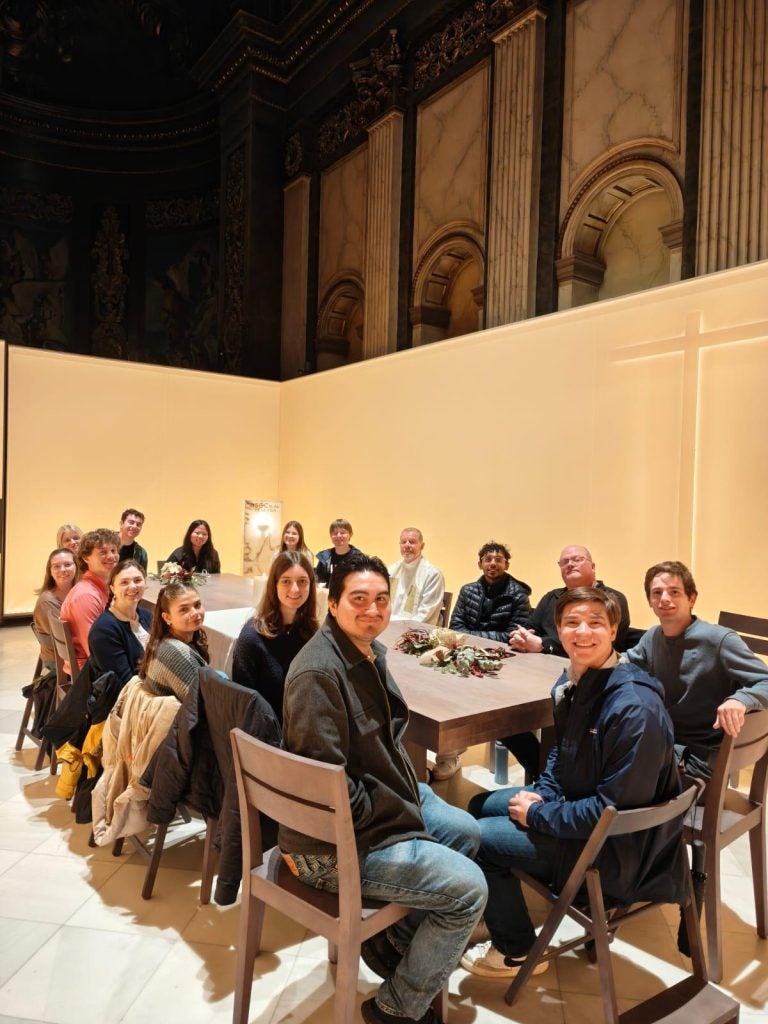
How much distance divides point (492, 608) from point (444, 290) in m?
5.33

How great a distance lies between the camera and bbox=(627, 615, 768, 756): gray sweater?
2559 mm

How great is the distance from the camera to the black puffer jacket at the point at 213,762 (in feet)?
7.25

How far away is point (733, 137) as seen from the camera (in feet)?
17.3

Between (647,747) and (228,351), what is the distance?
10.1 m

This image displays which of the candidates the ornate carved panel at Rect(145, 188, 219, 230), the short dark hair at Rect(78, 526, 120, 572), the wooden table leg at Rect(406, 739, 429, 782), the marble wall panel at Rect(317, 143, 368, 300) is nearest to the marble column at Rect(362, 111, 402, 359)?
the marble wall panel at Rect(317, 143, 368, 300)

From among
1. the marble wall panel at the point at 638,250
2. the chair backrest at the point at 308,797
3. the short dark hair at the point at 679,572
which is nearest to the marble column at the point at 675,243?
the marble wall panel at the point at 638,250

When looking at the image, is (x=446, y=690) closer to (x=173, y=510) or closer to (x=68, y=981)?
(x=68, y=981)

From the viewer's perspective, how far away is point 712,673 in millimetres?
2611

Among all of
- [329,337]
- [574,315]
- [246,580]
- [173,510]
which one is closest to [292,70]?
[329,337]

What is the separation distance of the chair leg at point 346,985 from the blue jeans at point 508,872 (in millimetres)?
569

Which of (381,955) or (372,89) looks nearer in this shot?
(381,955)

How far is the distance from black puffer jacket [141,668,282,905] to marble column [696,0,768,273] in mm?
4916

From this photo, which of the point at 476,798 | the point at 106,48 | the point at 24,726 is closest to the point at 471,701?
the point at 476,798

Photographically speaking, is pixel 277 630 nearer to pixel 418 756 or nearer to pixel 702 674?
pixel 418 756
